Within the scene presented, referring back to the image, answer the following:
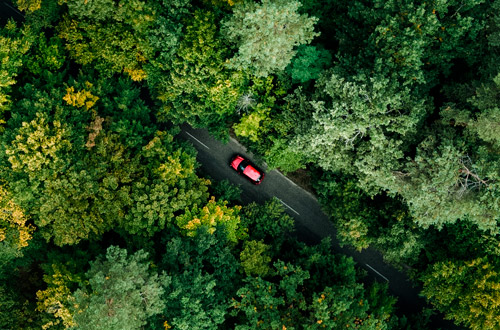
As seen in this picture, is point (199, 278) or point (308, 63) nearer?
point (199, 278)

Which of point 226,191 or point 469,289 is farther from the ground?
point 469,289

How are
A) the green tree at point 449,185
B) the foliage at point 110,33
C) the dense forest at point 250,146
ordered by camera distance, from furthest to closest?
the foliage at point 110,33, the dense forest at point 250,146, the green tree at point 449,185

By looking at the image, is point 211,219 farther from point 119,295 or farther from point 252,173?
point 119,295

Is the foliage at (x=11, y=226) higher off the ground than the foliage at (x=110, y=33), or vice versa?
the foliage at (x=110, y=33)

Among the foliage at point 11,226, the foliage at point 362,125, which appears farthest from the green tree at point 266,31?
the foliage at point 11,226

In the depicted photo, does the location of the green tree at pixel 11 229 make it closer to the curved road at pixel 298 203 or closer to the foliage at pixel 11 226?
the foliage at pixel 11 226

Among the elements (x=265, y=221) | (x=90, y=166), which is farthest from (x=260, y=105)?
(x=90, y=166)
